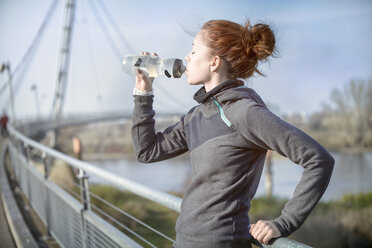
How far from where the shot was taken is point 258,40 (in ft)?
3.20

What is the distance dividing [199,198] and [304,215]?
0.25m

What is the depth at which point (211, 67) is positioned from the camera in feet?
3.27

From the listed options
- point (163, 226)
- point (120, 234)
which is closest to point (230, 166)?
point (120, 234)

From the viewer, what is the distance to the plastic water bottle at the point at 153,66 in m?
1.06

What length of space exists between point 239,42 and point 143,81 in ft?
0.92

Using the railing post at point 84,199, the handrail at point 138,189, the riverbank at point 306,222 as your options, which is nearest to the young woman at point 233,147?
the handrail at point 138,189

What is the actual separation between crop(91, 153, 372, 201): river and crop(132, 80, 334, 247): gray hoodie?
18.5 m

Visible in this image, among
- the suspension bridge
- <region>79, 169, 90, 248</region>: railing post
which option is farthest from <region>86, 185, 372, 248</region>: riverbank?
<region>79, 169, 90, 248</region>: railing post

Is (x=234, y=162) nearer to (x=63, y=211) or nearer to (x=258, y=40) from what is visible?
(x=258, y=40)

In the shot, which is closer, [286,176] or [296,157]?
[296,157]

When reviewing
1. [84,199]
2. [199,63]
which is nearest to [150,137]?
[199,63]

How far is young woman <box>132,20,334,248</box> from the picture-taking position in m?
0.79

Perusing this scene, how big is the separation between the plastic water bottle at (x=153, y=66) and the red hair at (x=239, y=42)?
0.11 m

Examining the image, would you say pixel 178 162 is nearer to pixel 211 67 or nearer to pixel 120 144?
pixel 120 144
